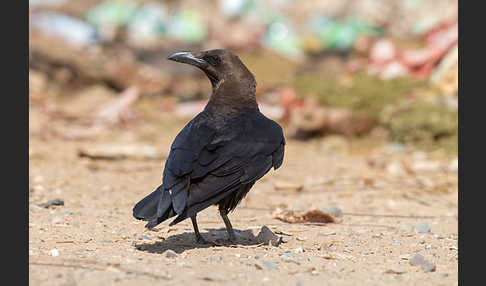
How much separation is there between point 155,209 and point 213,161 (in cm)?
45

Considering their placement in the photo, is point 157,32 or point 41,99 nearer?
point 41,99

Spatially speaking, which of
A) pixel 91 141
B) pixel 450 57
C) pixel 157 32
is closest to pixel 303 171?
pixel 91 141

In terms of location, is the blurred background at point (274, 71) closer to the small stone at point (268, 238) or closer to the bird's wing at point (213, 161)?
the small stone at point (268, 238)

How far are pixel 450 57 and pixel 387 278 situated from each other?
739 cm

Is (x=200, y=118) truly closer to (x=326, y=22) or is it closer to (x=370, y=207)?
(x=370, y=207)

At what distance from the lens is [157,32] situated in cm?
1727

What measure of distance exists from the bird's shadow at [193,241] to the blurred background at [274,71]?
185 inches

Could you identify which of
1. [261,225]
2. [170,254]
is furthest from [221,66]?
[170,254]

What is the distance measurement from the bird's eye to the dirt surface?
117 cm

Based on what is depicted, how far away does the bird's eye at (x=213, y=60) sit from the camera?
5129 millimetres

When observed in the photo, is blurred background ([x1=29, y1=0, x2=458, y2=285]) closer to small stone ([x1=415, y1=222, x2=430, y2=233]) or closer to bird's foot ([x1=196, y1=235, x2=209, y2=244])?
small stone ([x1=415, y1=222, x2=430, y2=233])

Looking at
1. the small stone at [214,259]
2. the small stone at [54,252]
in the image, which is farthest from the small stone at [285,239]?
the small stone at [54,252]

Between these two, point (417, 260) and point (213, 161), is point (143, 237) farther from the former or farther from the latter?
point (417, 260)

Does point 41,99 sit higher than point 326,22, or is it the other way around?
point 326,22
